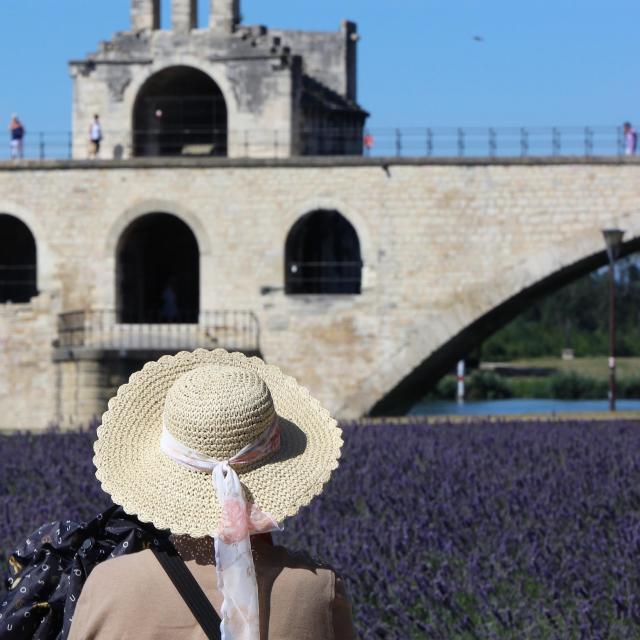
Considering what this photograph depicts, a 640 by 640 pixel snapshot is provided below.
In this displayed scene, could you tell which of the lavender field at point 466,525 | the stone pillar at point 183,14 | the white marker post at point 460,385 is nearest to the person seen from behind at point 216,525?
the lavender field at point 466,525

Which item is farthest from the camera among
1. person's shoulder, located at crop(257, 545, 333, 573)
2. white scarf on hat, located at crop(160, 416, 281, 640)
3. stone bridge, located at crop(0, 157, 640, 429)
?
stone bridge, located at crop(0, 157, 640, 429)

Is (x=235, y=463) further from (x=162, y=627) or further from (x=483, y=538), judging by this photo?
(x=483, y=538)

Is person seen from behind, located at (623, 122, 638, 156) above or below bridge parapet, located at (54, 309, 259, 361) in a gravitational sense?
above

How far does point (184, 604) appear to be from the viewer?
8.57 feet

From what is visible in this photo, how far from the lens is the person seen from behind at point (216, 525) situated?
2598 mm

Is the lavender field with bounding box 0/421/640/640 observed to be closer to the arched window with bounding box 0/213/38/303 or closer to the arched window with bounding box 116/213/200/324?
the arched window with bounding box 116/213/200/324

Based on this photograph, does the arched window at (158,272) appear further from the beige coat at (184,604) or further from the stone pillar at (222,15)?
the beige coat at (184,604)

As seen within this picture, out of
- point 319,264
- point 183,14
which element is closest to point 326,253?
point 319,264

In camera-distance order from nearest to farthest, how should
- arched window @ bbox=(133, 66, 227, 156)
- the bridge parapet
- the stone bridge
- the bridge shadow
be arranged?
the stone bridge → the bridge shadow → the bridge parapet → arched window @ bbox=(133, 66, 227, 156)

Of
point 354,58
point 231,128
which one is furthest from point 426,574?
point 354,58

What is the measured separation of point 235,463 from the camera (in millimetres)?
2680

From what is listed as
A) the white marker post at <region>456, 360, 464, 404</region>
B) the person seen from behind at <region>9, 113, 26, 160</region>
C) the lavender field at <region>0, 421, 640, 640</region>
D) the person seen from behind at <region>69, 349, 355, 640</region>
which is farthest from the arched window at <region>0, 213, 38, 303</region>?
the person seen from behind at <region>69, 349, 355, 640</region>

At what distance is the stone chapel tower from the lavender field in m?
13.8

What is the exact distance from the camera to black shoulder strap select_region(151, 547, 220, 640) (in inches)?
103
